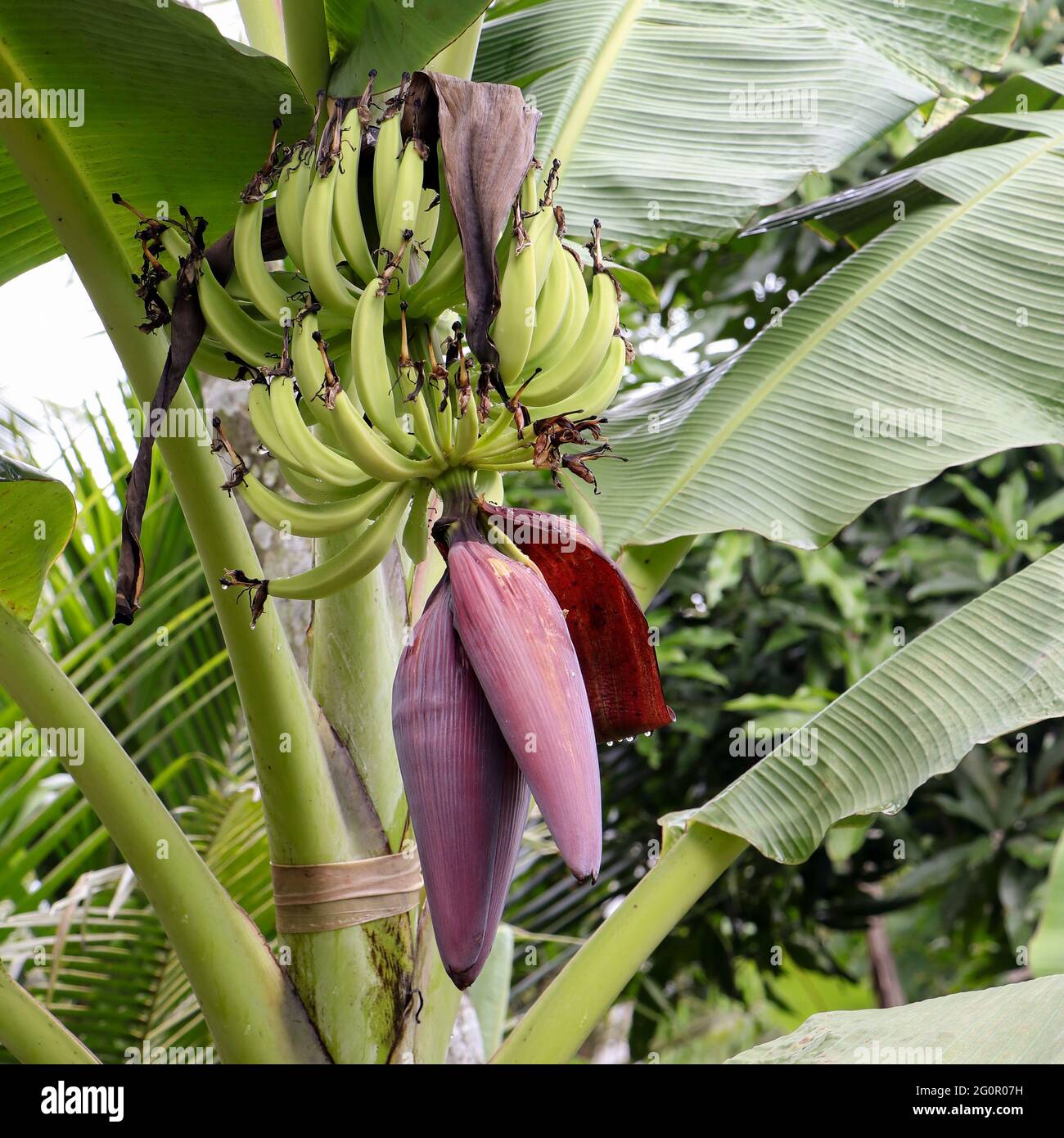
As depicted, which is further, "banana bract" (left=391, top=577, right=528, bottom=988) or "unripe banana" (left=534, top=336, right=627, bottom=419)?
"unripe banana" (left=534, top=336, right=627, bottom=419)

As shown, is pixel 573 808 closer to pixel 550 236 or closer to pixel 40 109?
pixel 550 236

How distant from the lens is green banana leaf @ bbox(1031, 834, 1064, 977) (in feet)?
2.92

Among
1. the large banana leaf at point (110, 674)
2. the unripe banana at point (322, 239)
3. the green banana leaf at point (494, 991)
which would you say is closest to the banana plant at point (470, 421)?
the unripe banana at point (322, 239)

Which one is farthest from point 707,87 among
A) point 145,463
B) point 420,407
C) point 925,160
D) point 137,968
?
point 137,968

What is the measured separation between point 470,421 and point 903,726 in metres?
0.56

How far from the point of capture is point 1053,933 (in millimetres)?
901

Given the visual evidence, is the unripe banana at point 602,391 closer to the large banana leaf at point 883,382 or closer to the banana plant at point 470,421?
the banana plant at point 470,421

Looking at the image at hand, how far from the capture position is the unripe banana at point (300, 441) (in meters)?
0.70

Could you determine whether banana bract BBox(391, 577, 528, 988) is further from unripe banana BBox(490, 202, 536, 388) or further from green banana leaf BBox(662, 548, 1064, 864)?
green banana leaf BBox(662, 548, 1064, 864)

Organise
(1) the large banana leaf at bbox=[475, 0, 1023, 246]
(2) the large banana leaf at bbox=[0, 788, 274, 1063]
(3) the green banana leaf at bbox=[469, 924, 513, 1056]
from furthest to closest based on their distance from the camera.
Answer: (3) the green banana leaf at bbox=[469, 924, 513, 1056] → (2) the large banana leaf at bbox=[0, 788, 274, 1063] → (1) the large banana leaf at bbox=[475, 0, 1023, 246]

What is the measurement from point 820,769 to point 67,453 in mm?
1269

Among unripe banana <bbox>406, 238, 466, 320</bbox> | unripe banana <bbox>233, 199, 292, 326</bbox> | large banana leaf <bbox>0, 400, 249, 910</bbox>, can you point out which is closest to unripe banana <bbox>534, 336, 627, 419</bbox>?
unripe banana <bbox>406, 238, 466, 320</bbox>

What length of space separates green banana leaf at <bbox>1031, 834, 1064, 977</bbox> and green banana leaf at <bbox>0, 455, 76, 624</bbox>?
0.90m

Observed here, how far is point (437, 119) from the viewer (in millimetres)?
703
